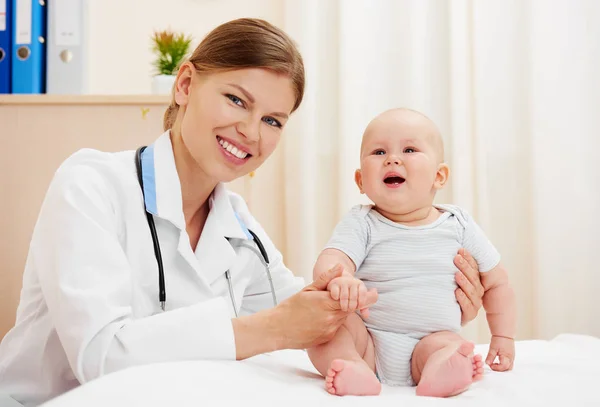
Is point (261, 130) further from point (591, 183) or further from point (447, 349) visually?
point (591, 183)

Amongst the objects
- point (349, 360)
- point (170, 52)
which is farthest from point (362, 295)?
point (170, 52)

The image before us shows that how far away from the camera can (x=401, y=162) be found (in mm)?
1255

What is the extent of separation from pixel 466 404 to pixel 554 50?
6.17 ft

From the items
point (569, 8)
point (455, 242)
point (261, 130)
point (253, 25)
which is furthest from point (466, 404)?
point (569, 8)

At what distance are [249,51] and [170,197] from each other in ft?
1.10

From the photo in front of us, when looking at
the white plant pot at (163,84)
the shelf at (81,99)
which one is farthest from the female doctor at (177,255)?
the white plant pot at (163,84)

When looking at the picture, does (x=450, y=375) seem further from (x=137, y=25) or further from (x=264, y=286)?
(x=137, y=25)

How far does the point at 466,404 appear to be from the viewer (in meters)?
0.85

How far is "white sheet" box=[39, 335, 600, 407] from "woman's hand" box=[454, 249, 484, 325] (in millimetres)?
147

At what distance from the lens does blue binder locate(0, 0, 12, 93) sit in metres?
1.96

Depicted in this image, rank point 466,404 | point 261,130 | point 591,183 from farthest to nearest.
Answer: point 591,183, point 261,130, point 466,404

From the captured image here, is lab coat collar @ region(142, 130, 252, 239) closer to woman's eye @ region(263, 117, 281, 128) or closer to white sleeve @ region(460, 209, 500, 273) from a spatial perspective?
woman's eye @ region(263, 117, 281, 128)

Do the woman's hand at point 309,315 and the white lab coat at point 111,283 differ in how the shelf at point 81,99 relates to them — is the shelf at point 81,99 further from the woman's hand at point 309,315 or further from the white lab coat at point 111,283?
the woman's hand at point 309,315

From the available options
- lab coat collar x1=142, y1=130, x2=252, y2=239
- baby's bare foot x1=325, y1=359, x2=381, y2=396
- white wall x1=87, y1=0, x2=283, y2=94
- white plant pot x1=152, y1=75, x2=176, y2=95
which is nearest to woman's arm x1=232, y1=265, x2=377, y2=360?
baby's bare foot x1=325, y1=359, x2=381, y2=396
